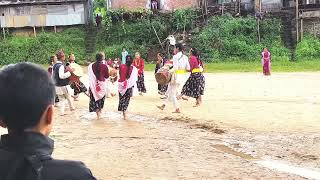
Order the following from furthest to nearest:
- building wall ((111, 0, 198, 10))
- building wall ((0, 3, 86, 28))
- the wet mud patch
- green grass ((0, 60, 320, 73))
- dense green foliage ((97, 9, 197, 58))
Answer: building wall ((111, 0, 198, 10)), building wall ((0, 3, 86, 28)), dense green foliage ((97, 9, 197, 58)), green grass ((0, 60, 320, 73)), the wet mud patch

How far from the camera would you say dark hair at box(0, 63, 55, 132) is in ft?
7.47

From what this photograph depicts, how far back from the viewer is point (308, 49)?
107 feet

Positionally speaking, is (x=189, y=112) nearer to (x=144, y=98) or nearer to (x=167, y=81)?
(x=167, y=81)

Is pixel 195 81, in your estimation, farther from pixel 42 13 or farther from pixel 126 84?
pixel 42 13

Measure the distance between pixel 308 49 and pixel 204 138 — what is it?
77.5 feet

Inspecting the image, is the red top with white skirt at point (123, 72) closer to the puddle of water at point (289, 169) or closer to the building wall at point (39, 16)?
the puddle of water at point (289, 169)

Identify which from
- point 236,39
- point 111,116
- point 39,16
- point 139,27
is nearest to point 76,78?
point 111,116

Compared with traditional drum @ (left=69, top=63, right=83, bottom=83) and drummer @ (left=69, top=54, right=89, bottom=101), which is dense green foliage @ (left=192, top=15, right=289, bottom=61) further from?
traditional drum @ (left=69, top=63, right=83, bottom=83)

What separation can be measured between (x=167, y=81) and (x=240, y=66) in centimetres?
1680

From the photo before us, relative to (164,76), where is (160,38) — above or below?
above

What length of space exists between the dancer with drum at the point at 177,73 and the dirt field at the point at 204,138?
38 cm

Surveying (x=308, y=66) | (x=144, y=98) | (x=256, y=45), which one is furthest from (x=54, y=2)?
(x=144, y=98)

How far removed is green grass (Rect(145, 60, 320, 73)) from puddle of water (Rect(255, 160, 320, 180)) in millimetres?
19290

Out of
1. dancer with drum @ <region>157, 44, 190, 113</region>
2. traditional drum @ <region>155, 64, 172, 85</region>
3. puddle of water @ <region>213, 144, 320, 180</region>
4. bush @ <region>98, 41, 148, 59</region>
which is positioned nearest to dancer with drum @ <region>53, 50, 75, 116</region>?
traditional drum @ <region>155, 64, 172, 85</region>
